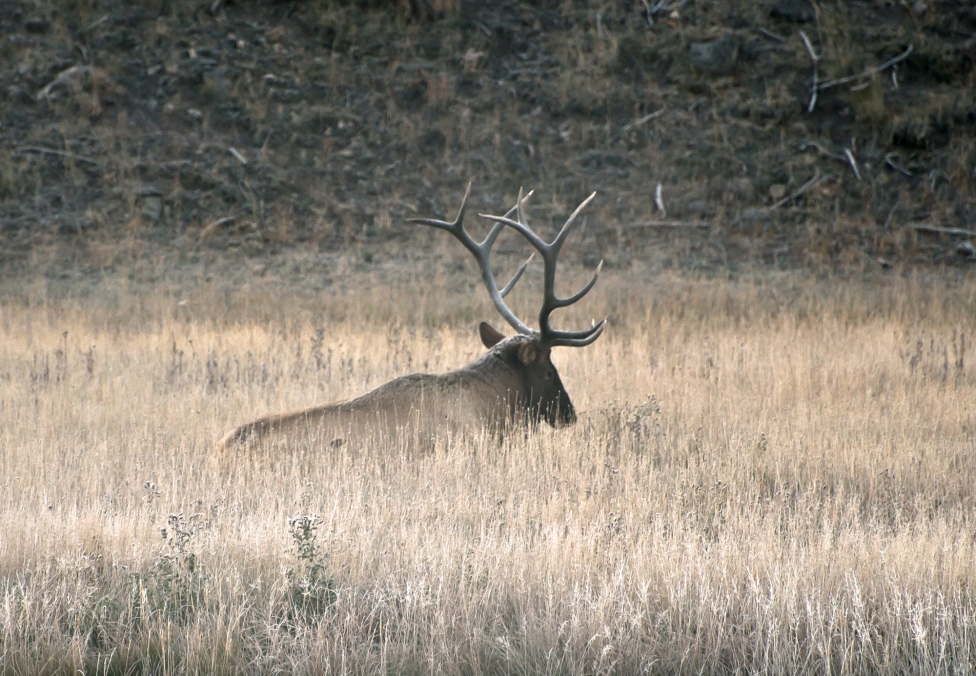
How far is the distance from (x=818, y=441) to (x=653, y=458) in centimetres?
129

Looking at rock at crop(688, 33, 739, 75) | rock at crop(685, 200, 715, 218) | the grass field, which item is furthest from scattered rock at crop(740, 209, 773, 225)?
the grass field

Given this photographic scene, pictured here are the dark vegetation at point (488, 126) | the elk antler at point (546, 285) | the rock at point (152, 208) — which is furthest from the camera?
the rock at point (152, 208)

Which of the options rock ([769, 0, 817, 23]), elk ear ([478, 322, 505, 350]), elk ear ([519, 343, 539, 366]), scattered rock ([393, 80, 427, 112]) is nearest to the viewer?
elk ear ([519, 343, 539, 366])

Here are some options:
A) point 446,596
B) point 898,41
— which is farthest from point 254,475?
point 898,41

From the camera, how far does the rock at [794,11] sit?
26062mm

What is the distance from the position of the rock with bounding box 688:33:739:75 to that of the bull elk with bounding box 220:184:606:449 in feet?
59.0

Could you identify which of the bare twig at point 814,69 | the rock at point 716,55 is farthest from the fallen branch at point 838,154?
the rock at point 716,55

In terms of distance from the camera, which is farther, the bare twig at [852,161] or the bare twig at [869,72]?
the bare twig at [869,72]

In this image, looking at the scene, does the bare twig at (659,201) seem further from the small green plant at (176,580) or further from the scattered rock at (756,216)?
the small green plant at (176,580)

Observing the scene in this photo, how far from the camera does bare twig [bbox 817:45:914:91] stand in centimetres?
2405

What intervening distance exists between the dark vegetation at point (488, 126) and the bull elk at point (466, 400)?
11563mm

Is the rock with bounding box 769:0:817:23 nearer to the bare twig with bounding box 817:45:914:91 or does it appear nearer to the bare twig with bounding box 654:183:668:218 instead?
the bare twig with bounding box 817:45:914:91

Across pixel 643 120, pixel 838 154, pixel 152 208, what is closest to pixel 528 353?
pixel 152 208

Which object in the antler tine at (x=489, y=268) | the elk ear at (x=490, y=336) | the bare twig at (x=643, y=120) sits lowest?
the elk ear at (x=490, y=336)
